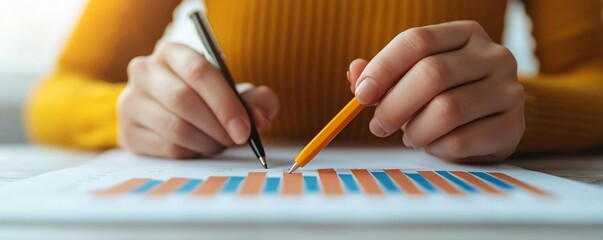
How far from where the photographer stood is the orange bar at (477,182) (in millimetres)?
281

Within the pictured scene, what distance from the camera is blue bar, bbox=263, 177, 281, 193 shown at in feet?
0.92

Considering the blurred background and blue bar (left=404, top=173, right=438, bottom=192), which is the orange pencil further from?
the blurred background

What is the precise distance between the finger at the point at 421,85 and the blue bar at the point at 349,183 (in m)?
0.06

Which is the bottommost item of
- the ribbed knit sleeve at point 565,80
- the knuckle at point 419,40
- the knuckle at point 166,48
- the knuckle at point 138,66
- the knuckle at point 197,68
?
the ribbed knit sleeve at point 565,80

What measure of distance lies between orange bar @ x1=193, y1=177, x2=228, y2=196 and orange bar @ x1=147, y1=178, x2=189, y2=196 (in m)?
0.01

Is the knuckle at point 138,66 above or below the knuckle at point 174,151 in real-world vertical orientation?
above

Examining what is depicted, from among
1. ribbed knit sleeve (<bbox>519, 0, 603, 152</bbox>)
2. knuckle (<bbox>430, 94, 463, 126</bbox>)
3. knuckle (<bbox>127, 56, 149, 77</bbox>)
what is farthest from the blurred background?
knuckle (<bbox>430, 94, 463, 126</bbox>)

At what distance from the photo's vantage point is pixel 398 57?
14.4 inches

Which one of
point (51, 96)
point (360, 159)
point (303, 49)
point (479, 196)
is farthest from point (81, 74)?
point (479, 196)

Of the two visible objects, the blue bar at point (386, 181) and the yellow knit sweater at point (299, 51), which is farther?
the yellow knit sweater at point (299, 51)

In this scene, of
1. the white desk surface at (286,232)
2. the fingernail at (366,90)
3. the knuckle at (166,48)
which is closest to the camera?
the white desk surface at (286,232)

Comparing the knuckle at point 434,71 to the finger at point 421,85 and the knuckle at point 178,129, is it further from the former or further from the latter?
the knuckle at point 178,129

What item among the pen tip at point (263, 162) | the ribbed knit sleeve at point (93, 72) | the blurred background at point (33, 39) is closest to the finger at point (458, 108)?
the pen tip at point (263, 162)

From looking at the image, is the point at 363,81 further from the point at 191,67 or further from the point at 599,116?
the point at 599,116
